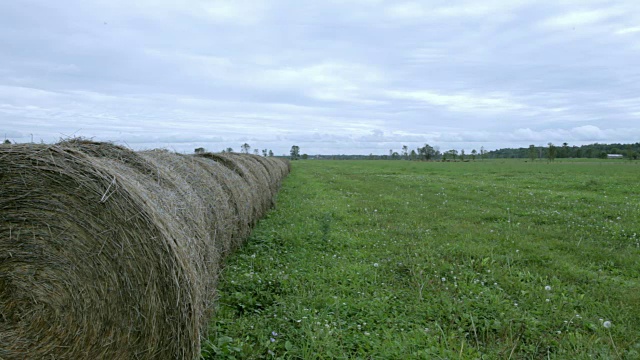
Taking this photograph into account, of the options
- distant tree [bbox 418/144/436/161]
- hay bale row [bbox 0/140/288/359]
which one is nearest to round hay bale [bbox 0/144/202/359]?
hay bale row [bbox 0/140/288/359]

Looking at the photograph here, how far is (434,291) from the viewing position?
5441mm

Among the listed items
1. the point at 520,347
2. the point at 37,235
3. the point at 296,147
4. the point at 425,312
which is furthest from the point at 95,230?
the point at 296,147

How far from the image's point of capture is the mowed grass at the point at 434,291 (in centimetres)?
407

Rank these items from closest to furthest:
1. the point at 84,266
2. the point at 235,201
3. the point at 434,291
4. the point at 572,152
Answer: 1. the point at 84,266
2. the point at 434,291
3. the point at 235,201
4. the point at 572,152

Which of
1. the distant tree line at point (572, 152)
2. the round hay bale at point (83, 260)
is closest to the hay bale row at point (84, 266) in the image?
the round hay bale at point (83, 260)

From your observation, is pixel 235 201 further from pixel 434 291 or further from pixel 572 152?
pixel 572 152

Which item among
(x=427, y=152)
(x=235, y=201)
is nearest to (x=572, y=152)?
(x=427, y=152)

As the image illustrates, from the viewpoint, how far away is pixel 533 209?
1196 cm

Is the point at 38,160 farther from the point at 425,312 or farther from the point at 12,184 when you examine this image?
the point at 425,312

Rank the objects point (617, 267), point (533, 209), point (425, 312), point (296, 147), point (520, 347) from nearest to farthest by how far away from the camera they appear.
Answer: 1. point (520, 347)
2. point (425, 312)
3. point (617, 267)
4. point (533, 209)
5. point (296, 147)

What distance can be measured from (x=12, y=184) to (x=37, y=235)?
17.8 inches

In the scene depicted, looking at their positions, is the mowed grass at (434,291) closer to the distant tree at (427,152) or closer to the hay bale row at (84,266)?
the hay bale row at (84,266)

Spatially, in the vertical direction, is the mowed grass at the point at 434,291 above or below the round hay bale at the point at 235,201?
below

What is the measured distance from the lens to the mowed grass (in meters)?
4.07
